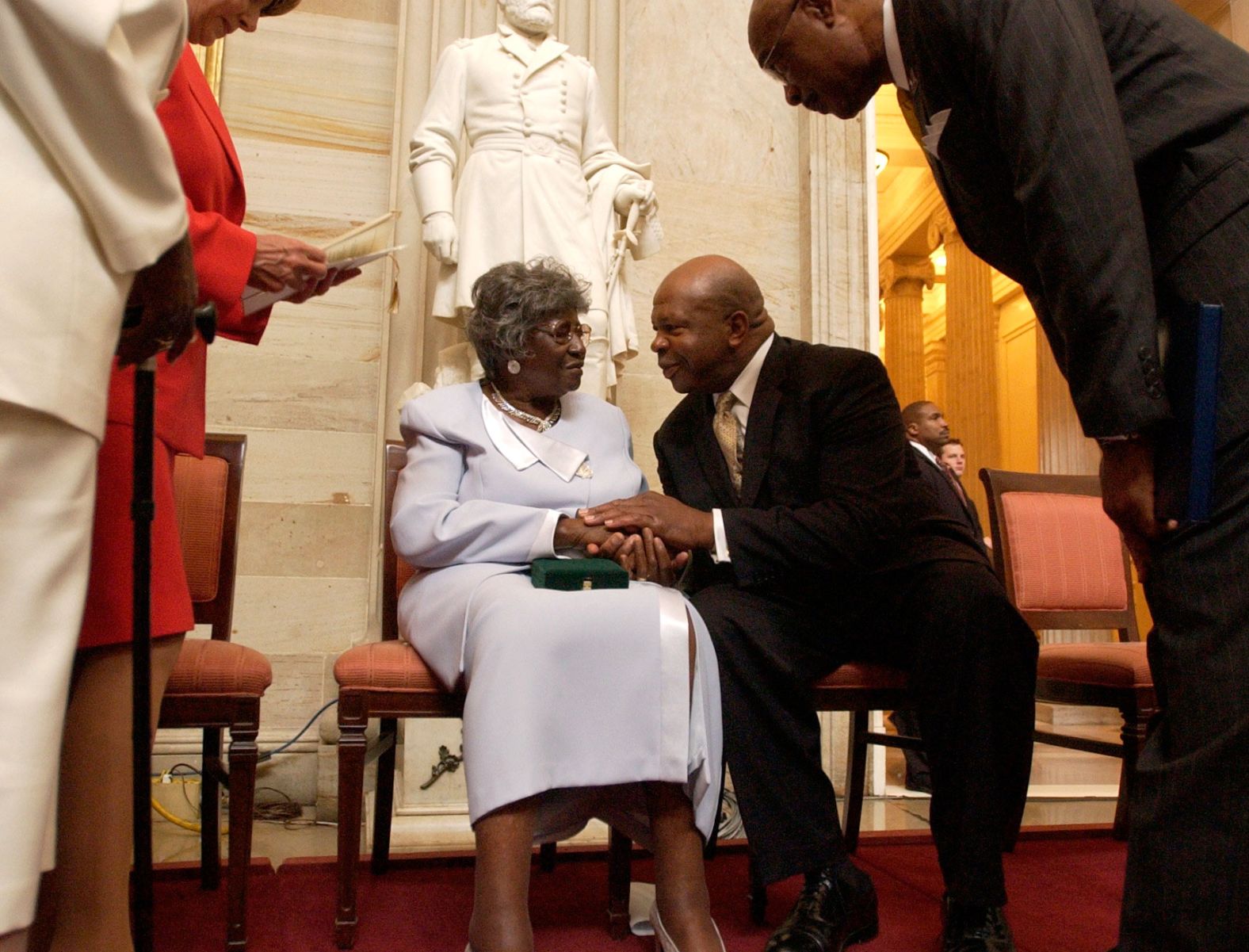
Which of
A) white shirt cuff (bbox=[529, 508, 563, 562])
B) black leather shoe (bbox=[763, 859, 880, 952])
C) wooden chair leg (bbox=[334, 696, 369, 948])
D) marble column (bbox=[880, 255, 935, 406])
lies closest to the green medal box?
white shirt cuff (bbox=[529, 508, 563, 562])

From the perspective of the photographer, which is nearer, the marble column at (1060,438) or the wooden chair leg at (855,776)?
the wooden chair leg at (855,776)

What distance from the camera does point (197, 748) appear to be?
4.55 m

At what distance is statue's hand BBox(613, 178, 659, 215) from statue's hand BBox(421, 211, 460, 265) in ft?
2.33

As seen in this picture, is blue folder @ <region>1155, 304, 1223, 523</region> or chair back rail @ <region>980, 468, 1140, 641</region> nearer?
blue folder @ <region>1155, 304, 1223, 523</region>

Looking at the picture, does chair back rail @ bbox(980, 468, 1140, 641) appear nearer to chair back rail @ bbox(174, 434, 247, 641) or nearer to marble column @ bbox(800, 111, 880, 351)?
marble column @ bbox(800, 111, 880, 351)

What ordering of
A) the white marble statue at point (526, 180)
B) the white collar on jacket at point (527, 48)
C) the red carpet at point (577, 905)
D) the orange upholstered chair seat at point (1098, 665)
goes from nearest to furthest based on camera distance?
the red carpet at point (577, 905) < the orange upholstered chair seat at point (1098, 665) < the white marble statue at point (526, 180) < the white collar on jacket at point (527, 48)

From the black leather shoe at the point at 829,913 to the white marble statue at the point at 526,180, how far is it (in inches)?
92.9

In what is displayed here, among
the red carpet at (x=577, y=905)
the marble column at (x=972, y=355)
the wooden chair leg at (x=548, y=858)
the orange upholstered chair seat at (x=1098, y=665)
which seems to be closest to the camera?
the red carpet at (x=577, y=905)

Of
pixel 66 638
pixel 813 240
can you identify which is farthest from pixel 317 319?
pixel 66 638

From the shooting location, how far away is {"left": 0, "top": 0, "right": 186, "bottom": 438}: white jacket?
3.28 ft

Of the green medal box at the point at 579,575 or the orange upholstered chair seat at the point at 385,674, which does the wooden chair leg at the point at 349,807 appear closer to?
the orange upholstered chair seat at the point at 385,674

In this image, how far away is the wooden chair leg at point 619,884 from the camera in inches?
104

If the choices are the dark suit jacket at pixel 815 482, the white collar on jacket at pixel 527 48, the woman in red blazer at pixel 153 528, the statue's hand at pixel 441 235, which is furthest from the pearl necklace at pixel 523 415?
the white collar on jacket at pixel 527 48

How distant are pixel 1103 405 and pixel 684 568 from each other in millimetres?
1714
